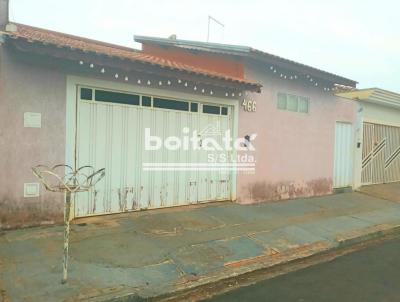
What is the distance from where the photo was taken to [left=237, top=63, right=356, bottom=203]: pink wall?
953 centimetres

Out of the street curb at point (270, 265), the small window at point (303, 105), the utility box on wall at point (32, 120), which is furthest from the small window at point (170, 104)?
the small window at point (303, 105)

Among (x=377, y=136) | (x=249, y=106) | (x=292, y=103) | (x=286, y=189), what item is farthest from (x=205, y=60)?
(x=377, y=136)

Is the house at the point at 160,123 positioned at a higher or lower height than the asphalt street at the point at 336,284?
higher

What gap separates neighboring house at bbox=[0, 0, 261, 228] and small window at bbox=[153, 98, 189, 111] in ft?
0.07

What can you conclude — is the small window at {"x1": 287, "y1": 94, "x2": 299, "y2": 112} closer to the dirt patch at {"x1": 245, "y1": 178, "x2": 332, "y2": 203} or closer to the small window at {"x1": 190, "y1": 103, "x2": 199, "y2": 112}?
the dirt patch at {"x1": 245, "y1": 178, "x2": 332, "y2": 203}

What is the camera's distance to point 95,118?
6.95m

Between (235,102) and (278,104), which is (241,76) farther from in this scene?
(278,104)

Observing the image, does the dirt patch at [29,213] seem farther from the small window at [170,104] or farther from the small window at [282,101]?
the small window at [282,101]

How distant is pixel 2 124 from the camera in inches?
235

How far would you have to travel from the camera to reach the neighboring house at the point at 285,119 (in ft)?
30.7

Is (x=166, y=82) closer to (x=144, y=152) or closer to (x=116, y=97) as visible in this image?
(x=116, y=97)

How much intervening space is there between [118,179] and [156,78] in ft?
6.72

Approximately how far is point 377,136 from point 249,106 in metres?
6.66

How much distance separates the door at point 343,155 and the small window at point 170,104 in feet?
19.2
